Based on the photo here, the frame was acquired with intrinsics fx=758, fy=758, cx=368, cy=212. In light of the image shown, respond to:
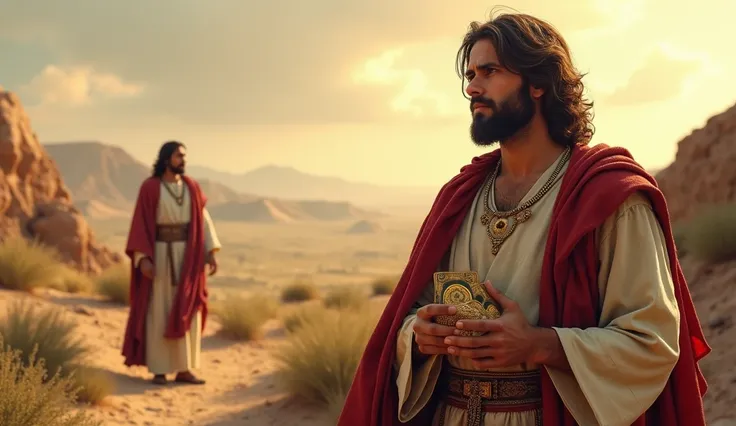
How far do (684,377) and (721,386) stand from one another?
351 centimetres

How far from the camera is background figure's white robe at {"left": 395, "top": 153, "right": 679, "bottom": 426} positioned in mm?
2045

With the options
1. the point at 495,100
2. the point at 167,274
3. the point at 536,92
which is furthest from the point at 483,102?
the point at 167,274

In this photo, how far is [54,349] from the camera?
6.91 meters

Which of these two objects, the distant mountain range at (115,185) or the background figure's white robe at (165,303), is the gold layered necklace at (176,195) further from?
the distant mountain range at (115,185)

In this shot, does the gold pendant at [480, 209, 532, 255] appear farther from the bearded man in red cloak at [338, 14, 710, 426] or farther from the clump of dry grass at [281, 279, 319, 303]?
the clump of dry grass at [281, 279, 319, 303]

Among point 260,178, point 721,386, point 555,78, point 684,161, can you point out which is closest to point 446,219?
point 555,78

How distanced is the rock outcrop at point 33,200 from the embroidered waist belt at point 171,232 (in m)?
7.69

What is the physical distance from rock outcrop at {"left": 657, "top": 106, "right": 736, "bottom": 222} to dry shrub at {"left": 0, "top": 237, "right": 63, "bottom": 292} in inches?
359

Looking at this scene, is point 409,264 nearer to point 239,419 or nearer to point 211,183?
point 239,419

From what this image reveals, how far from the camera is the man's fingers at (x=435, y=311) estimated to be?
2139mm

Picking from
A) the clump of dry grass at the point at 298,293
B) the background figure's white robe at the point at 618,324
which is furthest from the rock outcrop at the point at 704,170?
the clump of dry grass at the point at 298,293

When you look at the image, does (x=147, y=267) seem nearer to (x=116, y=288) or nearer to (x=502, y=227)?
(x=116, y=288)

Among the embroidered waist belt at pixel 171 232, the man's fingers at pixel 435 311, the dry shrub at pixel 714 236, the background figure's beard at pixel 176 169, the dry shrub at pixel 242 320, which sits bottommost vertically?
the dry shrub at pixel 242 320

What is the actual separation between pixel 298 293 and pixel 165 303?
8.24 metres
